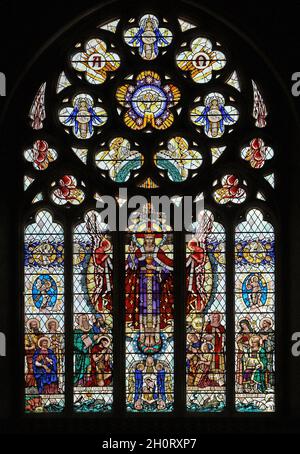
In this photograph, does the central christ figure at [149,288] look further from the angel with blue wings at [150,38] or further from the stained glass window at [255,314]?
the angel with blue wings at [150,38]

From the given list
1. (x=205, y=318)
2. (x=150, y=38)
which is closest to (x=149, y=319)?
(x=205, y=318)

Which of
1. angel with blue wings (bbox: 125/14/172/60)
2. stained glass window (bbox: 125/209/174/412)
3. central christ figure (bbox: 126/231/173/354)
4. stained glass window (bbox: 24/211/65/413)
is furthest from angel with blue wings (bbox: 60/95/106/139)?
central christ figure (bbox: 126/231/173/354)

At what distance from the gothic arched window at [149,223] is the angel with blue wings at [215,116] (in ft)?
0.05

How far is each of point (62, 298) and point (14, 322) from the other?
58 cm

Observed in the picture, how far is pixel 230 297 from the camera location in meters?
11.9

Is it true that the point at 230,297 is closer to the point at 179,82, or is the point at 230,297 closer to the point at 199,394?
the point at 199,394

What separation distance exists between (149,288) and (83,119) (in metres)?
2.03

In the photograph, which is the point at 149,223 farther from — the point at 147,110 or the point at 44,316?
the point at 44,316

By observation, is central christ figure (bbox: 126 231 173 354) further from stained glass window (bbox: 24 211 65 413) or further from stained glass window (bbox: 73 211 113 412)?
stained glass window (bbox: 24 211 65 413)

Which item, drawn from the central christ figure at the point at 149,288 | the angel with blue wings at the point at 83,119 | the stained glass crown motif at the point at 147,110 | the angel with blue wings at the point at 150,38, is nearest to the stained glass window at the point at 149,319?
the central christ figure at the point at 149,288

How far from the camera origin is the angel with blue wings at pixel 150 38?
12266 mm

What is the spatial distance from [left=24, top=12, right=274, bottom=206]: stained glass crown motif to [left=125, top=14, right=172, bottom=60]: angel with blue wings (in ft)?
0.04

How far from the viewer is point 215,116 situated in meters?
12.2

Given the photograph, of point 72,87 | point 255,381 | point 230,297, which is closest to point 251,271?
point 230,297
